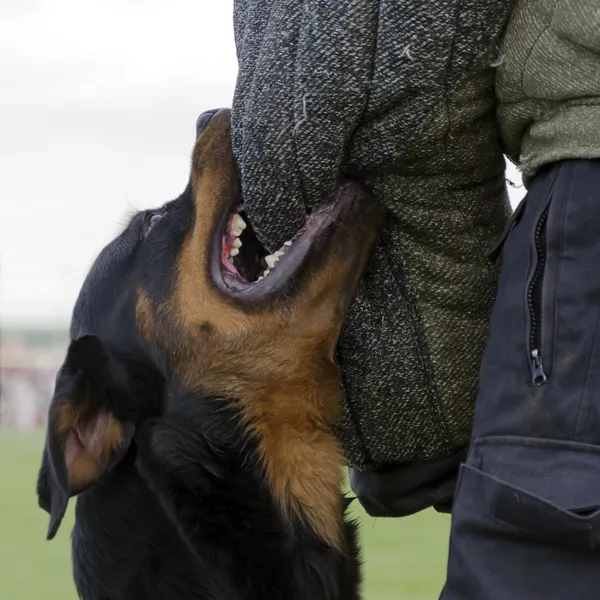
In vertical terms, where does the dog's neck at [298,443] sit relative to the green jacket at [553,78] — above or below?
below

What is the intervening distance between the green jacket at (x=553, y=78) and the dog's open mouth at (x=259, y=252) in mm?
569

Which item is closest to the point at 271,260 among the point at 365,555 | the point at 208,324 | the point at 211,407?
the point at 208,324

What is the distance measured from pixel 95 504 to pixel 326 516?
2.20ft

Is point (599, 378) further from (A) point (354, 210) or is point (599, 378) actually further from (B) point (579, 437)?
(A) point (354, 210)

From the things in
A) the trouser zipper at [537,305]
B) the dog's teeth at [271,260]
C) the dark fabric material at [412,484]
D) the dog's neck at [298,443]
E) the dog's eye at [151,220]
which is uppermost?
the dog's eye at [151,220]

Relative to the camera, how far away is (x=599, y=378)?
1852 millimetres

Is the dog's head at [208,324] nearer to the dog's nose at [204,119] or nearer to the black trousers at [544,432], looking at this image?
the dog's nose at [204,119]

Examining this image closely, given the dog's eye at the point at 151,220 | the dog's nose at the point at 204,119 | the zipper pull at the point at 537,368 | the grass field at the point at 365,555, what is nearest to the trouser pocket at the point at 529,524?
the zipper pull at the point at 537,368

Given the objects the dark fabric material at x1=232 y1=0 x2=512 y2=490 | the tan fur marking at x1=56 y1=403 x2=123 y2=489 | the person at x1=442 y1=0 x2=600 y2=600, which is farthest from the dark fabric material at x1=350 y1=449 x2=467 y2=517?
the person at x1=442 y1=0 x2=600 y2=600

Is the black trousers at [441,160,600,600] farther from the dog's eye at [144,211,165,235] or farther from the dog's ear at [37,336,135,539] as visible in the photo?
the dog's eye at [144,211,165,235]

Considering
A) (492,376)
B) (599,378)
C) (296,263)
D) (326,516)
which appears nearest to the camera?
(599,378)

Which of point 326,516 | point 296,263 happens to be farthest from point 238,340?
point 326,516

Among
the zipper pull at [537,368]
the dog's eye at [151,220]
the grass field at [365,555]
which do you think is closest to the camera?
the zipper pull at [537,368]

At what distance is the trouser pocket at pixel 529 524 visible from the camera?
70.8 inches
